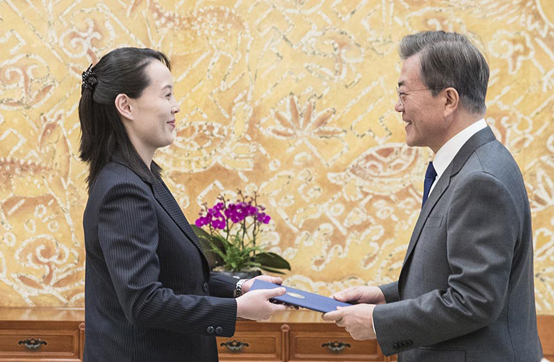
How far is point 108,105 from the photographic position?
1971mm

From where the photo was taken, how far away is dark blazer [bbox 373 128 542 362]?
66.5 inches

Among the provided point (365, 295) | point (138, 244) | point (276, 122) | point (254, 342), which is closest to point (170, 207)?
point (138, 244)

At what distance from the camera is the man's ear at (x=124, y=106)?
1.96m

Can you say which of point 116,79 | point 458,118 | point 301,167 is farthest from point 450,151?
point 301,167

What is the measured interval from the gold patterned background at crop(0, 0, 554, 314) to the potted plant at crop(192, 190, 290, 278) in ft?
0.32

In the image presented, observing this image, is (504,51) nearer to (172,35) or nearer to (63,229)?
(172,35)

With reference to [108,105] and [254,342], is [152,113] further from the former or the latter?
[254,342]

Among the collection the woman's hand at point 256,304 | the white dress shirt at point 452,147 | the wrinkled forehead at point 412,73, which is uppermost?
the wrinkled forehead at point 412,73

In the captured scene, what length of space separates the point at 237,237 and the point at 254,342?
547 mm

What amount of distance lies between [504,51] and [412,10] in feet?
1.76

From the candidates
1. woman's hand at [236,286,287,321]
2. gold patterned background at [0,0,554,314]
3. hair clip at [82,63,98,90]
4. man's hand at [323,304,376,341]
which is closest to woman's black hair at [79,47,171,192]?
hair clip at [82,63,98,90]

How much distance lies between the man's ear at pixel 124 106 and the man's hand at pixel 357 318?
84cm

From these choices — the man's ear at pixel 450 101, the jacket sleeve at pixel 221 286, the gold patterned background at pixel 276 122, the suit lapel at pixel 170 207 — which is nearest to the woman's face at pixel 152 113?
the suit lapel at pixel 170 207

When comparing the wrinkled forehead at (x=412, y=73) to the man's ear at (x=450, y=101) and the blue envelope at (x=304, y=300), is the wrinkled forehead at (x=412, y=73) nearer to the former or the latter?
the man's ear at (x=450, y=101)
